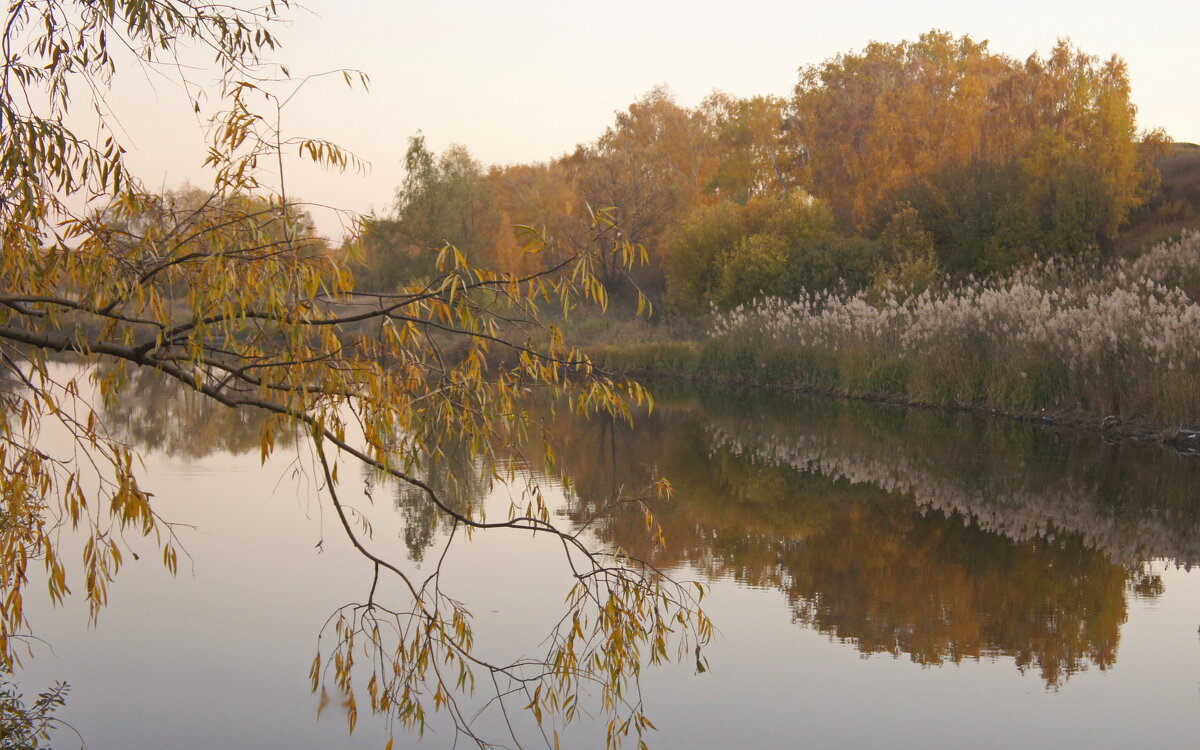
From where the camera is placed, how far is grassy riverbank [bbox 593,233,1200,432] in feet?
47.4

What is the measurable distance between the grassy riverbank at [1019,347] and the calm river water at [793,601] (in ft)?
3.90

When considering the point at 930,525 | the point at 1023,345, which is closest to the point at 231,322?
the point at 930,525

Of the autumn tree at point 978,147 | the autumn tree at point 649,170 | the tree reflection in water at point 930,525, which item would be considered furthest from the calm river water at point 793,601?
the autumn tree at point 649,170

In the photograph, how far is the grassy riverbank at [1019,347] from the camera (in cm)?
1445

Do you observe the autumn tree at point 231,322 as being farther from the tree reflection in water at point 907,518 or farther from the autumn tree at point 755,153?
the autumn tree at point 755,153

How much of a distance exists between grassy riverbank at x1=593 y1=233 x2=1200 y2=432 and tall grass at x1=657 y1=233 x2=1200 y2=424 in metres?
0.02

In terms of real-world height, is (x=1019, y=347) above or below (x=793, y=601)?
above

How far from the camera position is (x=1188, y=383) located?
13.7 meters

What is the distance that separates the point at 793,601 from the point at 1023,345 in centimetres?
1032

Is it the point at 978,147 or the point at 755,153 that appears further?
the point at 755,153

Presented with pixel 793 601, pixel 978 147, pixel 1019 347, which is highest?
pixel 978 147

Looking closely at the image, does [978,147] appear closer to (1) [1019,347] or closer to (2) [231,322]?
(1) [1019,347]

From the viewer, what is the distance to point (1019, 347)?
1712 cm

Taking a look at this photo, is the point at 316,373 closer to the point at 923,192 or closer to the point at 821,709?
the point at 821,709
